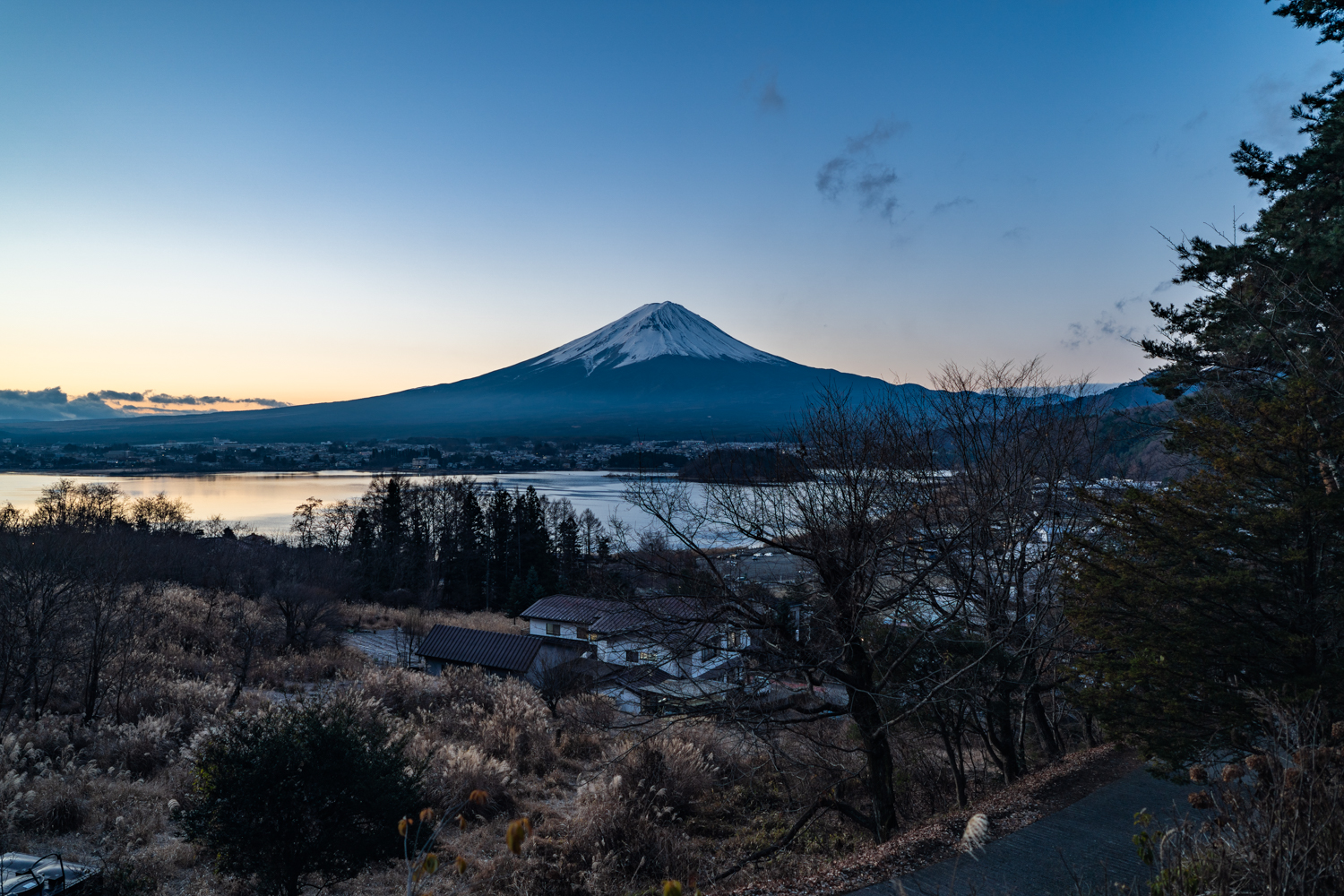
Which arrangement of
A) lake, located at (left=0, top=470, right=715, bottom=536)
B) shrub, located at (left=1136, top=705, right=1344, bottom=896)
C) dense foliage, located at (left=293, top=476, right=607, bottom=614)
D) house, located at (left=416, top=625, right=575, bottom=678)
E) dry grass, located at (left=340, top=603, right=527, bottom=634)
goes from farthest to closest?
1. lake, located at (left=0, top=470, right=715, bottom=536)
2. dense foliage, located at (left=293, top=476, right=607, bottom=614)
3. dry grass, located at (left=340, top=603, right=527, bottom=634)
4. house, located at (left=416, top=625, right=575, bottom=678)
5. shrub, located at (left=1136, top=705, right=1344, bottom=896)

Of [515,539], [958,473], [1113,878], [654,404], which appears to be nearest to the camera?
[1113,878]

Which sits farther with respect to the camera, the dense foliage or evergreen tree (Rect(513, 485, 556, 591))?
evergreen tree (Rect(513, 485, 556, 591))

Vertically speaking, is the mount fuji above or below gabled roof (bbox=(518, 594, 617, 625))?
above

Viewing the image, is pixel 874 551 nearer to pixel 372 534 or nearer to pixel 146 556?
pixel 146 556

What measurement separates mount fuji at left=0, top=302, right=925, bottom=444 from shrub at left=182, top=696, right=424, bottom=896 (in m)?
121

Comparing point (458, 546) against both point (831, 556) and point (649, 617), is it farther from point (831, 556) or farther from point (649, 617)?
point (831, 556)

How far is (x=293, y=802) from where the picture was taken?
5320 millimetres

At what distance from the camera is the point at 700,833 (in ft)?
27.8

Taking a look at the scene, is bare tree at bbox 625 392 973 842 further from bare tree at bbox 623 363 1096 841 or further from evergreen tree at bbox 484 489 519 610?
evergreen tree at bbox 484 489 519 610

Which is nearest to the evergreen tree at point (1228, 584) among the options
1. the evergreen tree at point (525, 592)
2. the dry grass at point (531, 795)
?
the dry grass at point (531, 795)

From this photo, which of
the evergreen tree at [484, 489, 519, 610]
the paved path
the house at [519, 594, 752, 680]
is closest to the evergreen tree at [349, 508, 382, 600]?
the evergreen tree at [484, 489, 519, 610]

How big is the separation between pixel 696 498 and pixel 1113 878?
5.22 metres

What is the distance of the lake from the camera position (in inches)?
2219

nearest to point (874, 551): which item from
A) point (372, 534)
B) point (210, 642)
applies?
point (210, 642)
